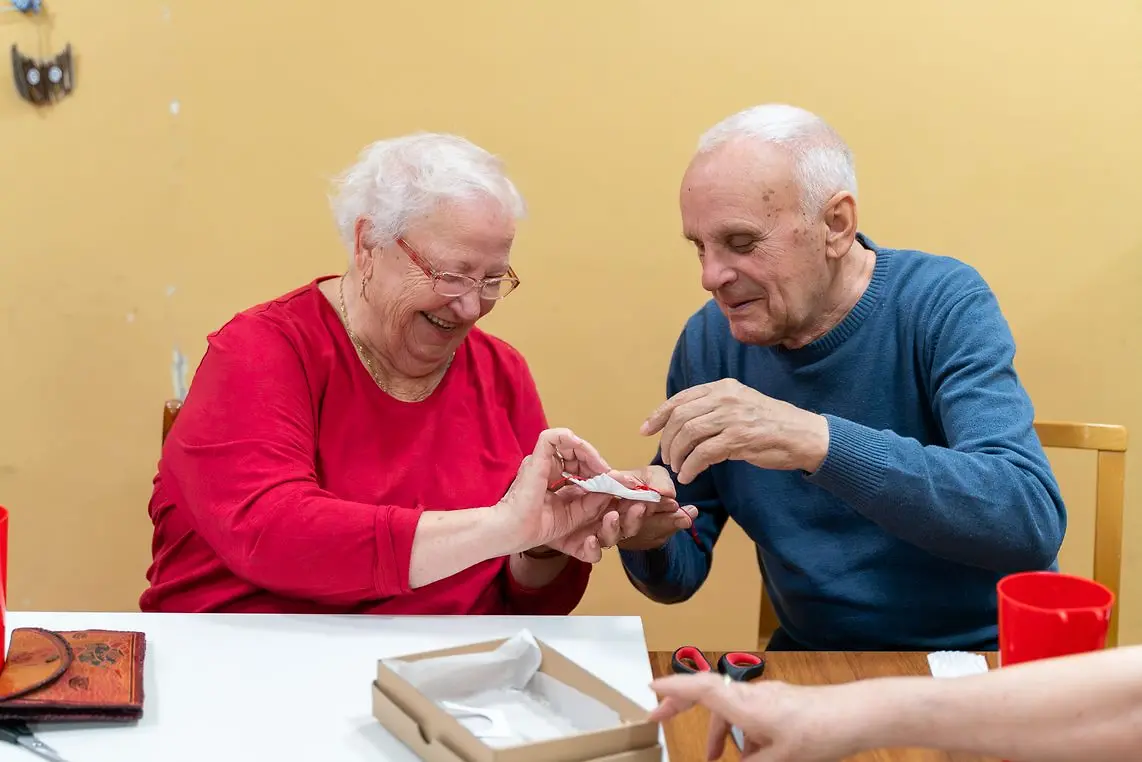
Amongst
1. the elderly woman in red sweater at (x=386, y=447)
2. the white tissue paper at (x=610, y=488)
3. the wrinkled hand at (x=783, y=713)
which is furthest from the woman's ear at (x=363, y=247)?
the wrinkled hand at (x=783, y=713)

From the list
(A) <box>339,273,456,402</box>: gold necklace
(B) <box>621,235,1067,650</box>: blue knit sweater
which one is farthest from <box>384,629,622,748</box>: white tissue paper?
(A) <box>339,273,456,402</box>: gold necklace

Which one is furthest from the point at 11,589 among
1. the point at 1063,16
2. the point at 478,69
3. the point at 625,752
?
the point at 1063,16

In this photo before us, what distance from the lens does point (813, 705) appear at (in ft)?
3.45

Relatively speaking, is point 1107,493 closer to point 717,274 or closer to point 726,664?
point 717,274

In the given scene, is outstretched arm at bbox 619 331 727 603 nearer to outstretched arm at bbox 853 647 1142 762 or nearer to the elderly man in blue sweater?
the elderly man in blue sweater

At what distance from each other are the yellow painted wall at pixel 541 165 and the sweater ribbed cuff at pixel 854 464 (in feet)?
3.66

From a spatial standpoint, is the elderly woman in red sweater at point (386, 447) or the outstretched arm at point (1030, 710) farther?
the elderly woman in red sweater at point (386, 447)

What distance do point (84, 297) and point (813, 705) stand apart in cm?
217

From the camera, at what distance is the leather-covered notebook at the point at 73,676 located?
121cm

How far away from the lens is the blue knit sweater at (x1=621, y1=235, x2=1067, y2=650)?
1.66 meters

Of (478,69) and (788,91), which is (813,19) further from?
(478,69)

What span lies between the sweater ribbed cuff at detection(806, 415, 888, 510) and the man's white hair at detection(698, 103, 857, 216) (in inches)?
17.1

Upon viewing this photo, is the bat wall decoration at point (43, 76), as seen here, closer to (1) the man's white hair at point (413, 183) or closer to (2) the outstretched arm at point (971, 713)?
(1) the man's white hair at point (413, 183)

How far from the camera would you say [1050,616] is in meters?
1.12
